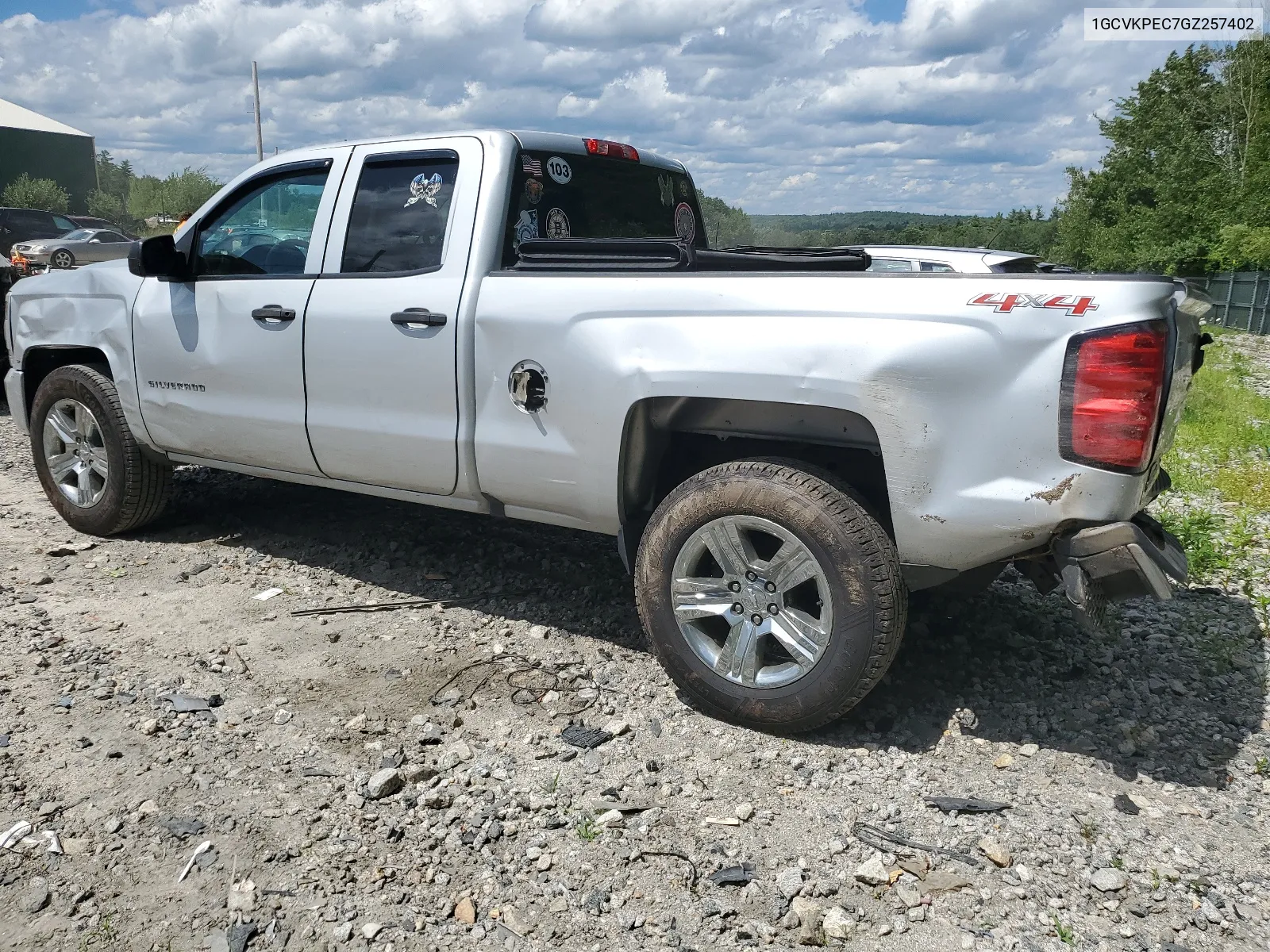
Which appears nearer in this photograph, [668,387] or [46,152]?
[668,387]

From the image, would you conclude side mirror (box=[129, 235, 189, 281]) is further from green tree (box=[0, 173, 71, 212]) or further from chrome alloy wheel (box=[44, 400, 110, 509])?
green tree (box=[0, 173, 71, 212])

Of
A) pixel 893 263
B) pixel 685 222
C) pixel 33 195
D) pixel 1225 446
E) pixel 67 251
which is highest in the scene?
pixel 33 195

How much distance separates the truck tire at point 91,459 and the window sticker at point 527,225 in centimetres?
247

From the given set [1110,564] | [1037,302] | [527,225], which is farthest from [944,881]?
[527,225]

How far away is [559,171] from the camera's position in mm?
4379

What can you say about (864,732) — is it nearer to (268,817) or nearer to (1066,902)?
(1066,902)

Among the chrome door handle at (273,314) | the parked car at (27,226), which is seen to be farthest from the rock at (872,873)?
the parked car at (27,226)

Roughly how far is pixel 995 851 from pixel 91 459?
15.8 ft

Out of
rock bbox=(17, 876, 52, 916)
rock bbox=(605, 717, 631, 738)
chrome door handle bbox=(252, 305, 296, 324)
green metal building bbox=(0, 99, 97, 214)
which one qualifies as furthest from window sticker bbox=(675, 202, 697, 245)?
green metal building bbox=(0, 99, 97, 214)

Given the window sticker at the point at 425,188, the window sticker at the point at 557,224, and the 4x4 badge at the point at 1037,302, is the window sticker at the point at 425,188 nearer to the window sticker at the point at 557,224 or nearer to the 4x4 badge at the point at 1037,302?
the window sticker at the point at 557,224

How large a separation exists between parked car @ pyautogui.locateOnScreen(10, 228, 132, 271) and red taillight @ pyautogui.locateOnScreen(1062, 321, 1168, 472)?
757 inches

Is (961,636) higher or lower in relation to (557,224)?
lower

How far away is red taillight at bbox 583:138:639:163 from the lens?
4617 mm

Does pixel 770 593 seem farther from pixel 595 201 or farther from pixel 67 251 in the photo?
pixel 67 251
